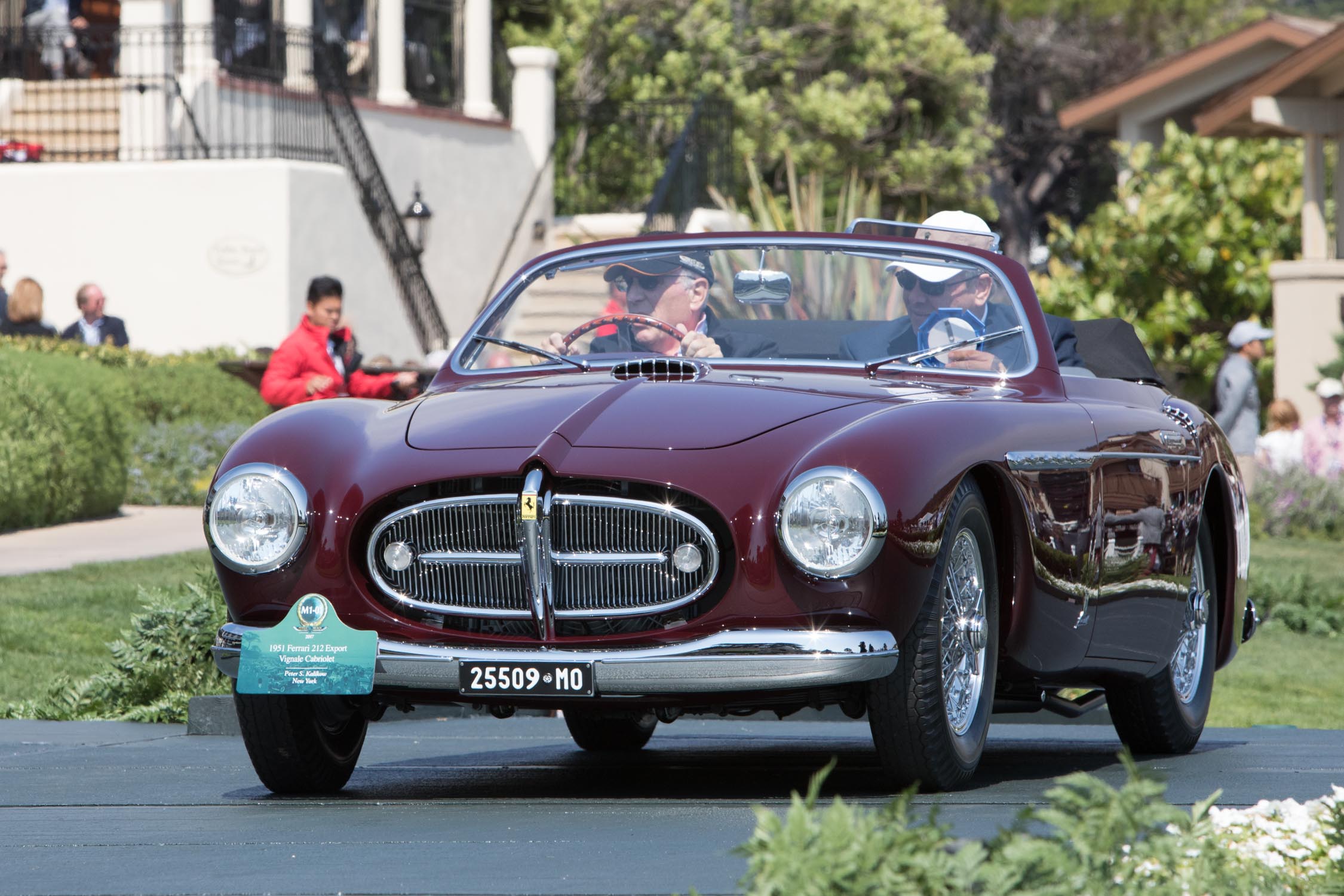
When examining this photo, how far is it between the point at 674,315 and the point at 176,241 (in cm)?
1717

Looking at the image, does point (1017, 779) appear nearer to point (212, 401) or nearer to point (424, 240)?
point (212, 401)

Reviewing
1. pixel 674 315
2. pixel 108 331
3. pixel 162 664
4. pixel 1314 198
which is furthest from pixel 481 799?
pixel 1314 198

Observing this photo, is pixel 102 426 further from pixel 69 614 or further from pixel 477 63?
pixel 477 63

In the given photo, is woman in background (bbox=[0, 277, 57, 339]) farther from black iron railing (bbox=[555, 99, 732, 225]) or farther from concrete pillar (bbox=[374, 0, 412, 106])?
black iron railing (bbox=[555, 99, 732, 225])

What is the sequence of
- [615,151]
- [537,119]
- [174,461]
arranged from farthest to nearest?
[615,151]
[537,119]
[174,461]

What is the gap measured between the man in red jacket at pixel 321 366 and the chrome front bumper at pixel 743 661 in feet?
20.5

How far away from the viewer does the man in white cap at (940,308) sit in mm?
6371

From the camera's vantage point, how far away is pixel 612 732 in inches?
289

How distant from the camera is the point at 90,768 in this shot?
6.74m

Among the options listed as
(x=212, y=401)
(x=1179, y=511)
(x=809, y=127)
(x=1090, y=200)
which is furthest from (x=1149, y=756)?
(x=1090, y=200)

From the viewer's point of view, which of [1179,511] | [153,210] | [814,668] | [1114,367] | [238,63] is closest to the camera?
[814,668]

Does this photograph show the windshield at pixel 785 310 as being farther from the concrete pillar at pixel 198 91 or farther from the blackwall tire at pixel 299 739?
the concrete pillar at pixel 198 91

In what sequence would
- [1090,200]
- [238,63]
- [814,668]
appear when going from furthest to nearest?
[1090,200] < [238,63] < [814,668]

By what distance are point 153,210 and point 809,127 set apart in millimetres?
12564
